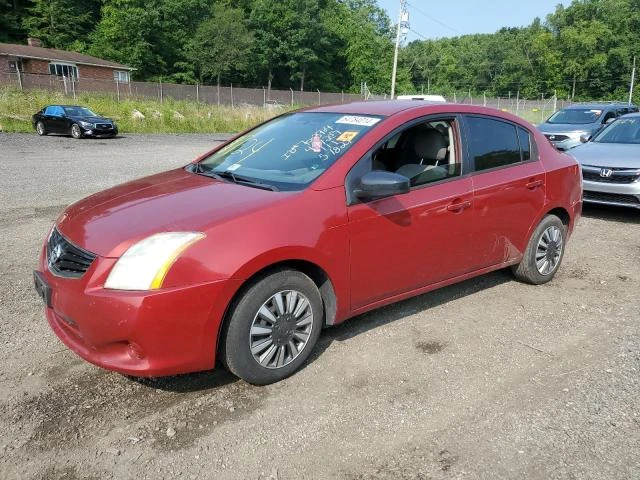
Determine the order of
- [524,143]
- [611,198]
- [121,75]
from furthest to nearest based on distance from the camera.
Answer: [121,75]
[611,198]
[524,143]

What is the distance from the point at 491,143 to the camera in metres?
4.48

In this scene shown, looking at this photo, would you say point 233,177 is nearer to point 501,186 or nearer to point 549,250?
point 501,186

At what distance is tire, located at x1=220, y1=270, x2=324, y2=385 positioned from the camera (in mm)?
3068

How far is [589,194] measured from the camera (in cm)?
820

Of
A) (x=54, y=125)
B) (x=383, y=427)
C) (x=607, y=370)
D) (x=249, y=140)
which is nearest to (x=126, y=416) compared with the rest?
(x=383, y=427)

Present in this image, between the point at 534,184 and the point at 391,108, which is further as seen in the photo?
the point at 534,184

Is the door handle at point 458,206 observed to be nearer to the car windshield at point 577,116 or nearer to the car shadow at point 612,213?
the car shadow at point 612,213

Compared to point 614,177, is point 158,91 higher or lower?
lower

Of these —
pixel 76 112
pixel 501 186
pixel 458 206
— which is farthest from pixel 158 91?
pixel 458 206

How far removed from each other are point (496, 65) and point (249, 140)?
3948 inches

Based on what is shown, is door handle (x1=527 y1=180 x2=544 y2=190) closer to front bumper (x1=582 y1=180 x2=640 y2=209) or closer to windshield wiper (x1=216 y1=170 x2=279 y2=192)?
windshield wiper (x1=216 y1=170 x2=279 y2=192)

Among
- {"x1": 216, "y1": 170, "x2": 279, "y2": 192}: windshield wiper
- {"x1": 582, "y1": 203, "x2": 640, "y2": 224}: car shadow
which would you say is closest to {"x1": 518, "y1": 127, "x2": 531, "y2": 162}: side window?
{"x1": 216, "y1": 170, "x2": 279, "y2": 192}: windshield wiper

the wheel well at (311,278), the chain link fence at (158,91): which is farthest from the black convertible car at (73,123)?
the wheel well at (311,278)

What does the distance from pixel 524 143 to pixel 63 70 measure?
51780 mm
